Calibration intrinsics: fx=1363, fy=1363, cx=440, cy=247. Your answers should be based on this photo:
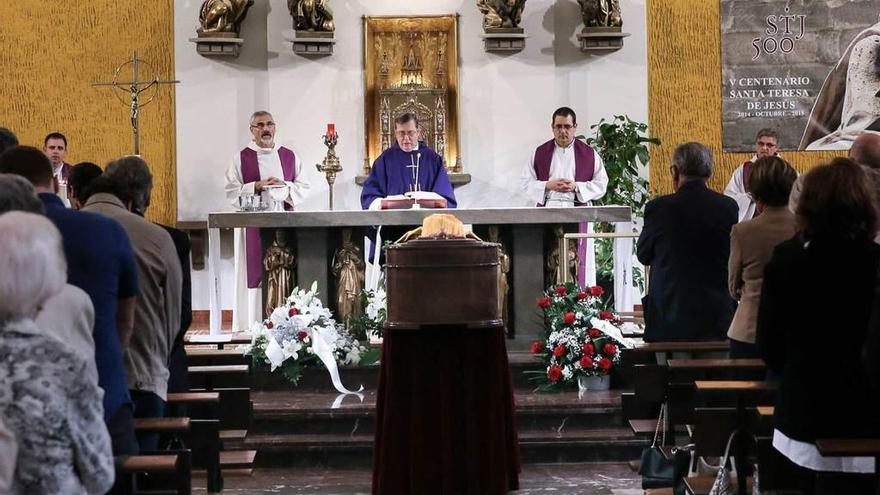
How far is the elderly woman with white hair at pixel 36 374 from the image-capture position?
3.03m

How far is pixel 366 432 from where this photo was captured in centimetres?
739

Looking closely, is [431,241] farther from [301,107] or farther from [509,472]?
[301,107]

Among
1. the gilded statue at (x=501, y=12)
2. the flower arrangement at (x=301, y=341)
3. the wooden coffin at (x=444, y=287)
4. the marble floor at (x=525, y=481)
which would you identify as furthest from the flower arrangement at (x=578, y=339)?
the gilded statue at (x=501, y=12)

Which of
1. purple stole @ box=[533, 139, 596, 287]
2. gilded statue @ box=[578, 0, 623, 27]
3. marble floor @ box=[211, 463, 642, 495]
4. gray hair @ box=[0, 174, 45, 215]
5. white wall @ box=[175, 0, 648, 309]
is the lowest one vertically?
marble floor @ box=[211, 463, 642, 495]

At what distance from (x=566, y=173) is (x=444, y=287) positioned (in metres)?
5.41

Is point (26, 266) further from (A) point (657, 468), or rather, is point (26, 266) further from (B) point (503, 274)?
(B) point (503, 274)

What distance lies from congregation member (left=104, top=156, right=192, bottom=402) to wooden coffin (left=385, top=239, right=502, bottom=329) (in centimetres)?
87

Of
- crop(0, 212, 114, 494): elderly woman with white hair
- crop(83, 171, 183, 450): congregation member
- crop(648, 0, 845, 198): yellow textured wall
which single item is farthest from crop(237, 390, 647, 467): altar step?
crop(648, 0, 845, 198): yellow textured wall

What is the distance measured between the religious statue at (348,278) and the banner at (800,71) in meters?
5.06

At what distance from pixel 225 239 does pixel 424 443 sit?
6980 millimetres

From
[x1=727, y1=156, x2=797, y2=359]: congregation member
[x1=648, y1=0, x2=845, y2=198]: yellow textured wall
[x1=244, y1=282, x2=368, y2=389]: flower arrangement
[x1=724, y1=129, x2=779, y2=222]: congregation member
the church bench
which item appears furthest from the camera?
[x1=648, y1=0, x2=845, y2=198]: yellow textured wall

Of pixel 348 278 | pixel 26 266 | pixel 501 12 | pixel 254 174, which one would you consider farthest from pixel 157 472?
pixel 501 12

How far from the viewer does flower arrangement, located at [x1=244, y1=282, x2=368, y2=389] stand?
7996mm

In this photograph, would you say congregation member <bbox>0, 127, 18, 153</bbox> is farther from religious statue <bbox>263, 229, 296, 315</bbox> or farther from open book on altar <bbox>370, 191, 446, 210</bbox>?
open book on altar <bbox>370, 191, 446, 210</bbox>
